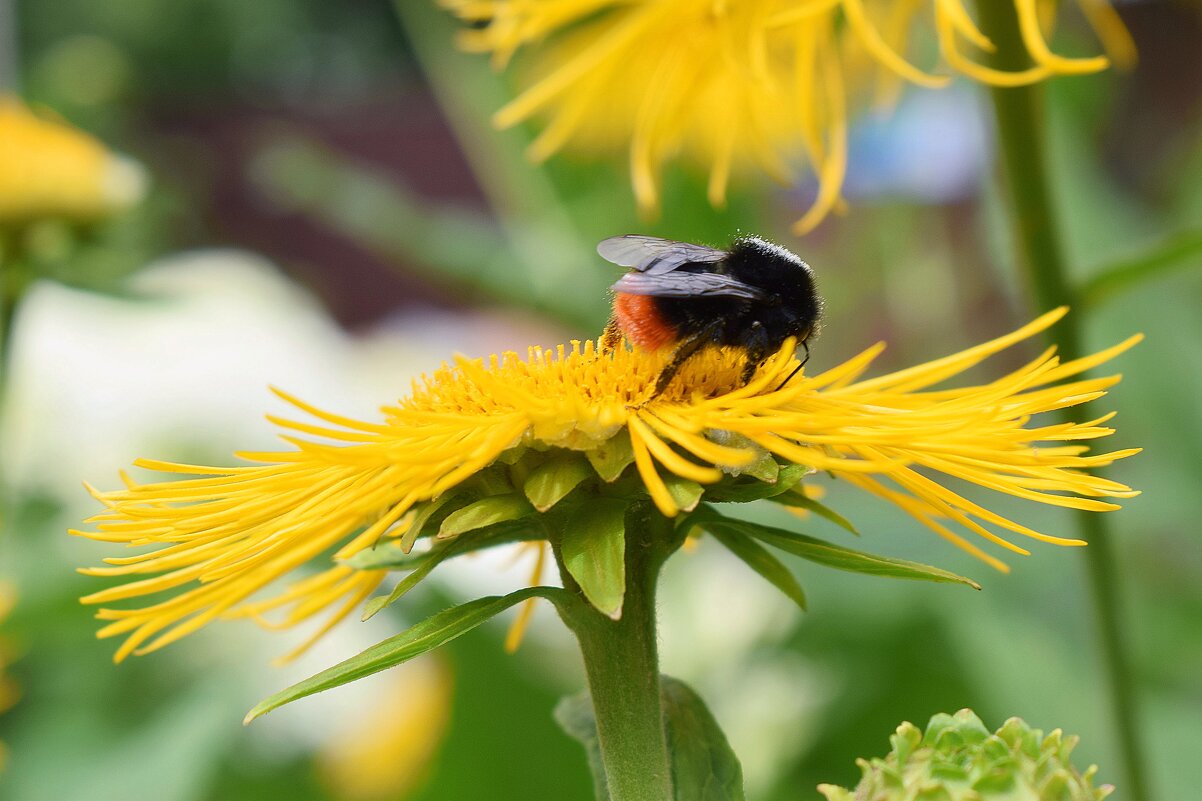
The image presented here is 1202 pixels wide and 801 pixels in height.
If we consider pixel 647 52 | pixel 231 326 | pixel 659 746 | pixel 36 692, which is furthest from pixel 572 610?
pixel 231 326

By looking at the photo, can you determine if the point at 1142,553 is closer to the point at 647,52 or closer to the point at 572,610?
the point at 647,52

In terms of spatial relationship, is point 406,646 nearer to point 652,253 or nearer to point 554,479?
point 554,479

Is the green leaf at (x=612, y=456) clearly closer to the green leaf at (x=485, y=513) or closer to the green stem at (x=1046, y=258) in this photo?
the green leaf at (x=485, y=513)

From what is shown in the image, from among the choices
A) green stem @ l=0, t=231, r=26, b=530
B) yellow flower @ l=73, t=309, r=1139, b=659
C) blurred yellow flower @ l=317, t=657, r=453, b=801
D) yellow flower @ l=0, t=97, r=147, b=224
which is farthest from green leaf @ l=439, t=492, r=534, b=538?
blurred yellow flower @ l=317, t=657, r=453, b=801

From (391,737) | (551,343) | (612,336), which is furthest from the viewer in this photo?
(551,343)

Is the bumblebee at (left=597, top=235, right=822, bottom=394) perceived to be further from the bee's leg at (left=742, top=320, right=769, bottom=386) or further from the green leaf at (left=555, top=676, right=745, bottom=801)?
the green leaf at (left=555, top=676, right=745, bottom=801)

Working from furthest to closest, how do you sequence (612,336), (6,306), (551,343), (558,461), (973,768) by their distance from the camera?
(551,343), (6,306), (612,336), (558,461), (973,768)

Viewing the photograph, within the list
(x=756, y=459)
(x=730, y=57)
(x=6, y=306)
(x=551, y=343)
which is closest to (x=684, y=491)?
(x=756, y=459)
